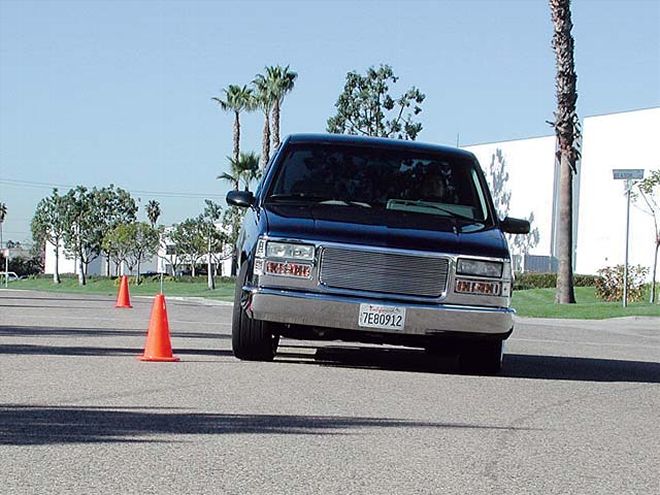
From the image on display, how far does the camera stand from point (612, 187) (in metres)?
58.3

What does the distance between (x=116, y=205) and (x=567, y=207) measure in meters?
67.2

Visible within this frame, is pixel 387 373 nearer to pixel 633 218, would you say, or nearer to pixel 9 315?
pixel 9 315

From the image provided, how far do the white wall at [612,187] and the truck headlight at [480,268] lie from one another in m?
44.8

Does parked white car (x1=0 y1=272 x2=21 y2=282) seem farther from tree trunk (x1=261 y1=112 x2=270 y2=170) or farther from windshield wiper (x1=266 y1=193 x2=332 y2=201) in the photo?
windshield wiper (x1=266 y1=193 x2=332 y2=201)

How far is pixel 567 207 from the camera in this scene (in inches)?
1481

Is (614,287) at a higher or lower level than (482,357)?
lower

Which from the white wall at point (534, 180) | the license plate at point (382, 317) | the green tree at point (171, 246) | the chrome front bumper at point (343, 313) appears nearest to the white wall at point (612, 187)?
the white wall at point (534, 180)

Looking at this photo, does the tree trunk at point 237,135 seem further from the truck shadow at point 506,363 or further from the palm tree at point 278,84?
the truck shadow at point 506,363

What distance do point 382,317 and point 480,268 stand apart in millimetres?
964

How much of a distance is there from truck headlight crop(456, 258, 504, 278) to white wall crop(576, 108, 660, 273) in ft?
147

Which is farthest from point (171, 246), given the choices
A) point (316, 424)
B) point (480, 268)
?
point (316, 424)

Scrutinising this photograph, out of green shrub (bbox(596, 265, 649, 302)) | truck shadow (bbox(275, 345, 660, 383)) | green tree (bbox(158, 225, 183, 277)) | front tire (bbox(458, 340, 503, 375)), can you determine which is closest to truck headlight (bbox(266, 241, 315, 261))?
truck shadow (bbox(275, 345, 660, 383))

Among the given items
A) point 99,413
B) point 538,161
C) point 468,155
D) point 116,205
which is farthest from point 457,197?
point 116,205

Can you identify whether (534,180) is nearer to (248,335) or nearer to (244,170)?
(244,170)
